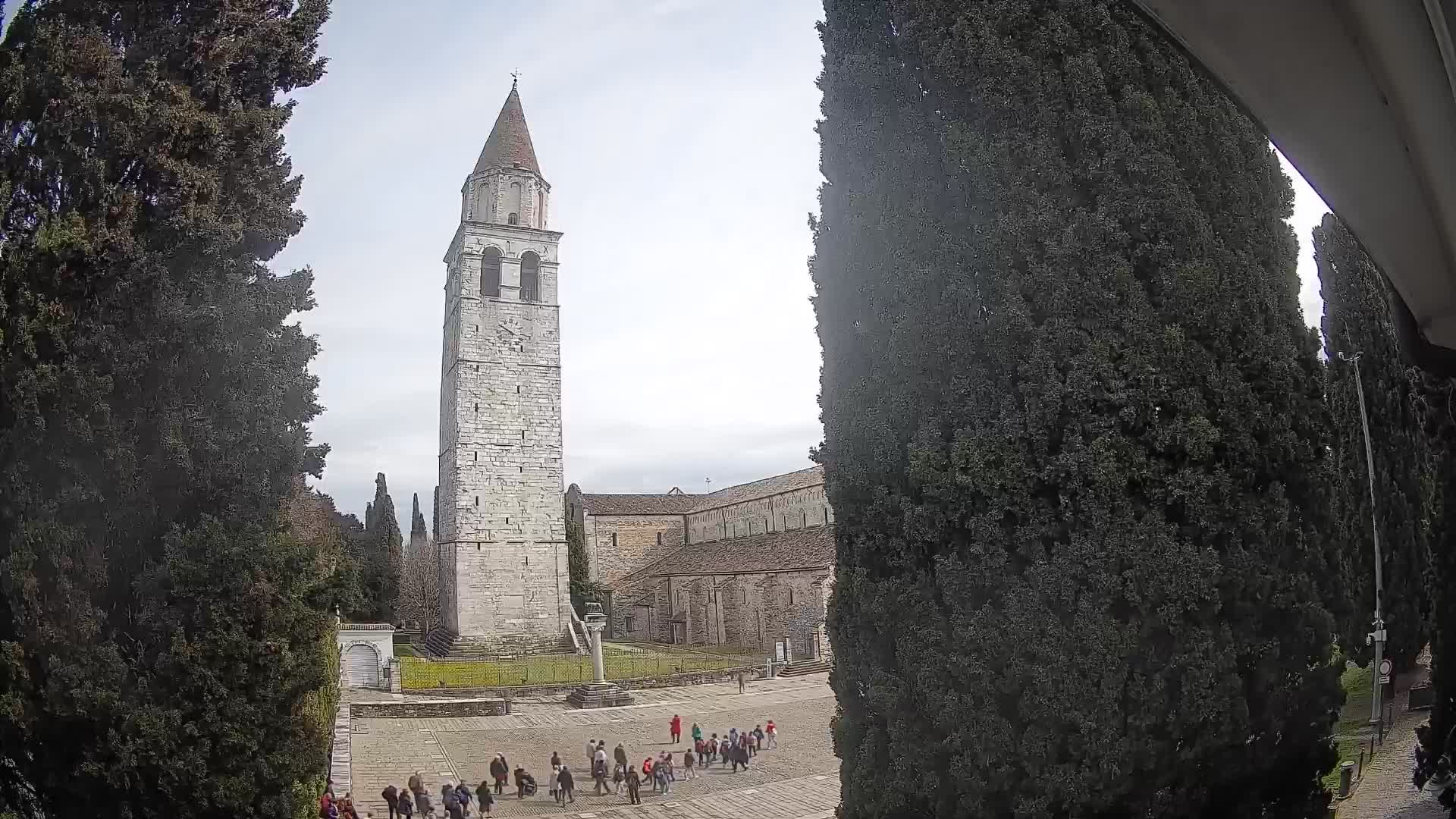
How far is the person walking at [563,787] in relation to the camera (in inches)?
558

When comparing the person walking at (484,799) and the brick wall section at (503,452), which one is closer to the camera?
the person walking at (484,799)

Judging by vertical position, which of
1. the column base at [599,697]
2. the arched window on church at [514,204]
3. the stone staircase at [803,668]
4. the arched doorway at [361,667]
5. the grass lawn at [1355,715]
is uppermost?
the arched window on church at [514,204]

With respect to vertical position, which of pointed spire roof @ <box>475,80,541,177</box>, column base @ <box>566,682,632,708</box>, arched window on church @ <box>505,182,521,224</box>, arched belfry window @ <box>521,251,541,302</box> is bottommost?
column base @ <box>566,682,632,708</box>

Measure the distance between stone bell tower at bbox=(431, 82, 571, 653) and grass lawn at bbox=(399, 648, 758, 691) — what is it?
1484mm

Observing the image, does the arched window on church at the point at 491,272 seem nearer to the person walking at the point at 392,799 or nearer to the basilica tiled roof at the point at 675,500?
the basilica tiled roof at the point at 675,500

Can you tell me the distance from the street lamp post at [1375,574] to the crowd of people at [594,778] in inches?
404

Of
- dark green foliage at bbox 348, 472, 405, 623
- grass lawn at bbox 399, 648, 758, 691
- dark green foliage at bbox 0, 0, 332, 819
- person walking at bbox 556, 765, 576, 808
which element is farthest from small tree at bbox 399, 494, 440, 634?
dark green foliage at bbox 0, 0, 332, 819

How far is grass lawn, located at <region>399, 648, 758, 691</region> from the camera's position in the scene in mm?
26359

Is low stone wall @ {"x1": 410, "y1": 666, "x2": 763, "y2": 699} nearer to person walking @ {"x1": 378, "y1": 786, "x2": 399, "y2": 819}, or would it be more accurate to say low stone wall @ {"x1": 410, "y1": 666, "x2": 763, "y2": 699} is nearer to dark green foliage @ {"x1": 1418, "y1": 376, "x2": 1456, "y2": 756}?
person walking @ {"x1": 378, "y1": 786, "x2": 399, "y2": 819}

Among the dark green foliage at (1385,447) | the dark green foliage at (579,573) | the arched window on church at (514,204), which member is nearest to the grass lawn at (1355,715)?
the dark green foliage at (1385,447)

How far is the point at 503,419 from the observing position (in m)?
33.9

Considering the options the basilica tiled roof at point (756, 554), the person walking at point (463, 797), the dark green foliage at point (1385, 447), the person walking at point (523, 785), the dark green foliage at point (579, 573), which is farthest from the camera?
the dark green foliage at point (579, 573)

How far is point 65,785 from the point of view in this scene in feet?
18.2

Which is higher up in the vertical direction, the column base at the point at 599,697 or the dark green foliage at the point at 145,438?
the dark green foliage at the point at 145,438
